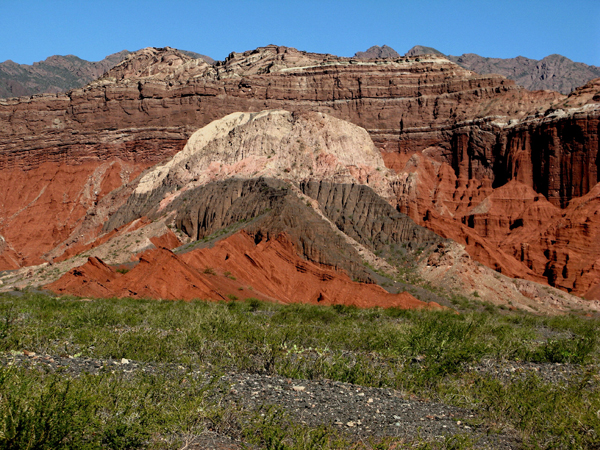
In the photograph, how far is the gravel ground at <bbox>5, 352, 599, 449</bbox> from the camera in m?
11.3

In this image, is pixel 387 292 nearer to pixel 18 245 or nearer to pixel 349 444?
pixel 349 444

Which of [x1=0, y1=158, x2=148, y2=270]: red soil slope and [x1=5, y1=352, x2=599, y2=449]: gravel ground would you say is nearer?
[x1=5, y1=352, x2=599, y2=449]: gravel ground

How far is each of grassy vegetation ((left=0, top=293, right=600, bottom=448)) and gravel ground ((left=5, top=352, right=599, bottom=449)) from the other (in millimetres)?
420

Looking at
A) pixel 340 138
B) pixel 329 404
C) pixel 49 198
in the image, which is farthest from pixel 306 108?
pixel 329 404

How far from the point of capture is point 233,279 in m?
43.9

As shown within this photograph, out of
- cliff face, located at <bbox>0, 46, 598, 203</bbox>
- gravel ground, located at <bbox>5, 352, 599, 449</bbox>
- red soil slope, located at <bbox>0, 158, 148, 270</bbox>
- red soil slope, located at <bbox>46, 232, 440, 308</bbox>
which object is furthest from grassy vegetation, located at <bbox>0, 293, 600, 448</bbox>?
cliff face, located at <bbox>0, 46, 598, 203</bbox>

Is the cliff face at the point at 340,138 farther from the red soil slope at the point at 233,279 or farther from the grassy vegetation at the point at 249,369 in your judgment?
the grassy vegetation at the point at 249,369

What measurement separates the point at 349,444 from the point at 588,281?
5948 cm

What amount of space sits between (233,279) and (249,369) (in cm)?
2777

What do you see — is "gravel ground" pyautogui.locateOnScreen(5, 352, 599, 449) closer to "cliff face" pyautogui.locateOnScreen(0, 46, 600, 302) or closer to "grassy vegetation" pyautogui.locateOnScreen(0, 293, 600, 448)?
"grassy vegetation" pyautogui.locateOnScreen(0, 293, 600, 448)

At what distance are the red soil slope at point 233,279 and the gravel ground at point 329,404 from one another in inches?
997

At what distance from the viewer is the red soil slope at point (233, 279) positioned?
40.1 meters

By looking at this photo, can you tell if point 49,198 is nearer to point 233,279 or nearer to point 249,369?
point 233,279

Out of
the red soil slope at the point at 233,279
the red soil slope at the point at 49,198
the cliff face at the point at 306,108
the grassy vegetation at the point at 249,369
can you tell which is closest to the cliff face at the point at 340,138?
the cliff face at the point at 306,108
